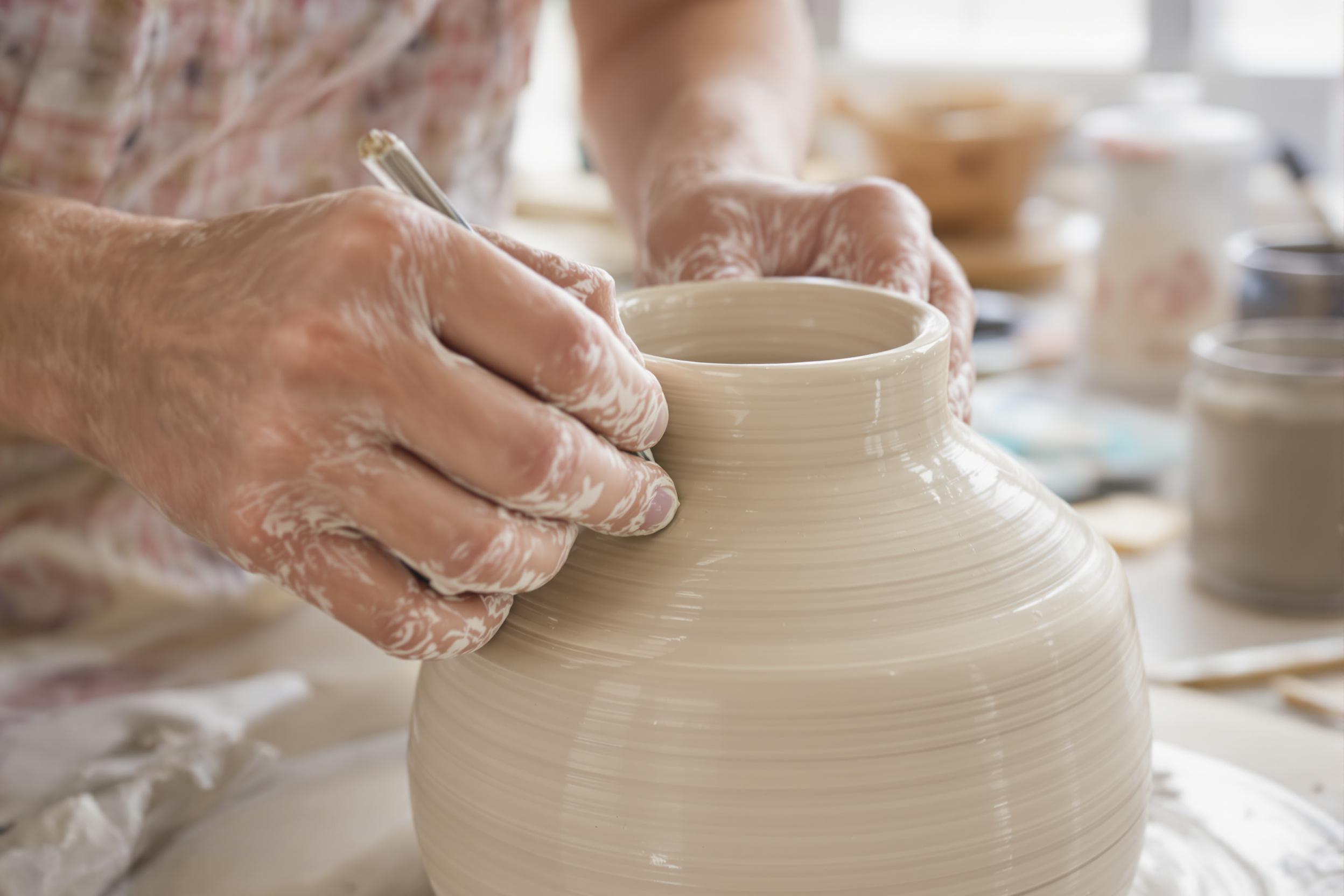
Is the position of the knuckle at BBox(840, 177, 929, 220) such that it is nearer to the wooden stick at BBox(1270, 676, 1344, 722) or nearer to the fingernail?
the fingernail

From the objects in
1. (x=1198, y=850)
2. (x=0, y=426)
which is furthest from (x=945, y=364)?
(x=0, y=426)

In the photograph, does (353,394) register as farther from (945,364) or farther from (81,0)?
(81,0)

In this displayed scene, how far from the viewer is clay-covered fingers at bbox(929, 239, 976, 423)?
0.74 m

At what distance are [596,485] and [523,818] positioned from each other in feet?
0.51

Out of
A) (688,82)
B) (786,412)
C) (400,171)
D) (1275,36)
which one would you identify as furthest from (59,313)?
(1275,36)

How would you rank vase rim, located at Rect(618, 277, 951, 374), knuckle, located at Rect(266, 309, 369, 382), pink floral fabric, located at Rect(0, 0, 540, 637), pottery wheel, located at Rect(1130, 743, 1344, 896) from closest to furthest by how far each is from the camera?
knuckle, located at Rect(266, 309, 369, 382), vase rim, located at Rect(618, 277, 951, 374), pottery wheel, located at Rect(1130, 743, 1344, 896), pink floral fabric, located at Rect(0, 0, 540, 637)

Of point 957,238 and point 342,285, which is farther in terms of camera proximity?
point 957,238

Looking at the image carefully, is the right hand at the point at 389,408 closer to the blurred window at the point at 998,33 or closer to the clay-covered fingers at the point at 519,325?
the clay-covered fingers at the point at 519,325

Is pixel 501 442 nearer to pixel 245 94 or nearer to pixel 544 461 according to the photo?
pixel 544 461

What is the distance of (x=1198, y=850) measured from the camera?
72 centimetres

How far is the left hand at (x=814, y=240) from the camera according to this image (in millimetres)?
786

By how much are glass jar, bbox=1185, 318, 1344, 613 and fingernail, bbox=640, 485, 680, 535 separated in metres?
0.63

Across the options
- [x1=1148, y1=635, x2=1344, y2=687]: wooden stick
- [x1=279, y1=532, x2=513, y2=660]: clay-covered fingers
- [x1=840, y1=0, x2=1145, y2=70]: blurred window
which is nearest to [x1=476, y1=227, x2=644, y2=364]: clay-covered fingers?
[x1=279, y1=532, x2=513, y2=660]: clay-covered fingers

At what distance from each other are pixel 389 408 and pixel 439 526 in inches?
2.0
